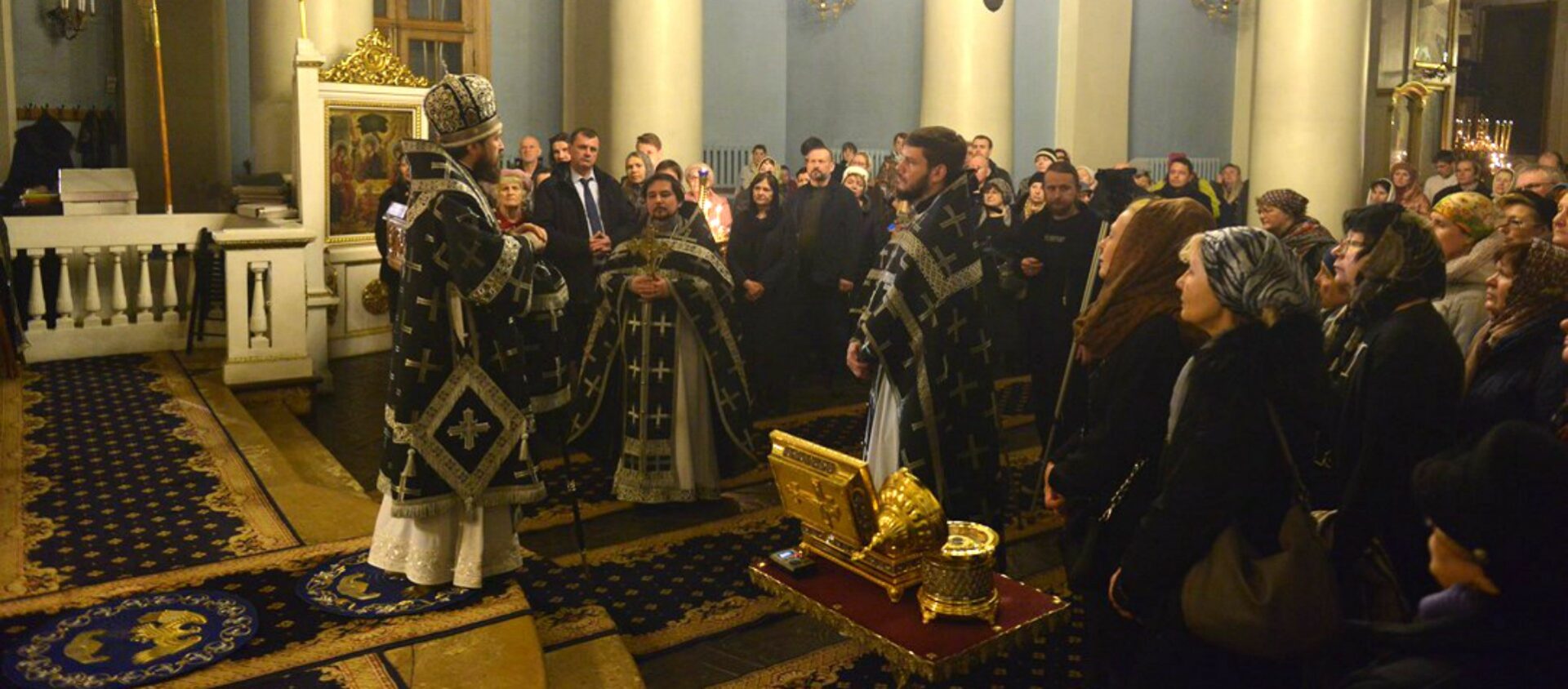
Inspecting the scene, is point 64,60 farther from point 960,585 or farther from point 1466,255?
point 960,585

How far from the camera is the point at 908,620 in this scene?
3.03 metres

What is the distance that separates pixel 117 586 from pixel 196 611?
37 cm

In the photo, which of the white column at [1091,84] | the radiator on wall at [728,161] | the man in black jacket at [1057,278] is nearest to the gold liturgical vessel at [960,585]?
the man in black jacket at [1057,278]

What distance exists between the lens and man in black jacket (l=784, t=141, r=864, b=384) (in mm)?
8562

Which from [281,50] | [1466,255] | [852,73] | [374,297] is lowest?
[374,297]

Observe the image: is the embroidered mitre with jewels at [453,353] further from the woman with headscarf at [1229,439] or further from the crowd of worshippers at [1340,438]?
the woman with headscarf at [1229,439]

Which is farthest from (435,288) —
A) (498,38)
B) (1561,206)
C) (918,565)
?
(498,38)

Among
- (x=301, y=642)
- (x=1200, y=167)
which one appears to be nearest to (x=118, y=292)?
(x=301, y=642)

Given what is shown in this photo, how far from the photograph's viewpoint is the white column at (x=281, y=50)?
9.79 metres

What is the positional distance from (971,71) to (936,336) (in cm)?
903

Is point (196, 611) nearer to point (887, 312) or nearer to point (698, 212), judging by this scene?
point (887, 312)

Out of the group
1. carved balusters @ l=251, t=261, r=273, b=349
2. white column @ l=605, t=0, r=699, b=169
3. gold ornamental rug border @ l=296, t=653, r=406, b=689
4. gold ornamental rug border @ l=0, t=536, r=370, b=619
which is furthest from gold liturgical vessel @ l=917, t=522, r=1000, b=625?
white column @ l=605, t=0, r=699, b=169

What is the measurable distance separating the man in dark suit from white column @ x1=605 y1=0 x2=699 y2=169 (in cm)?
310

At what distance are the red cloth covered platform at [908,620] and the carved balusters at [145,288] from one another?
242 inches
